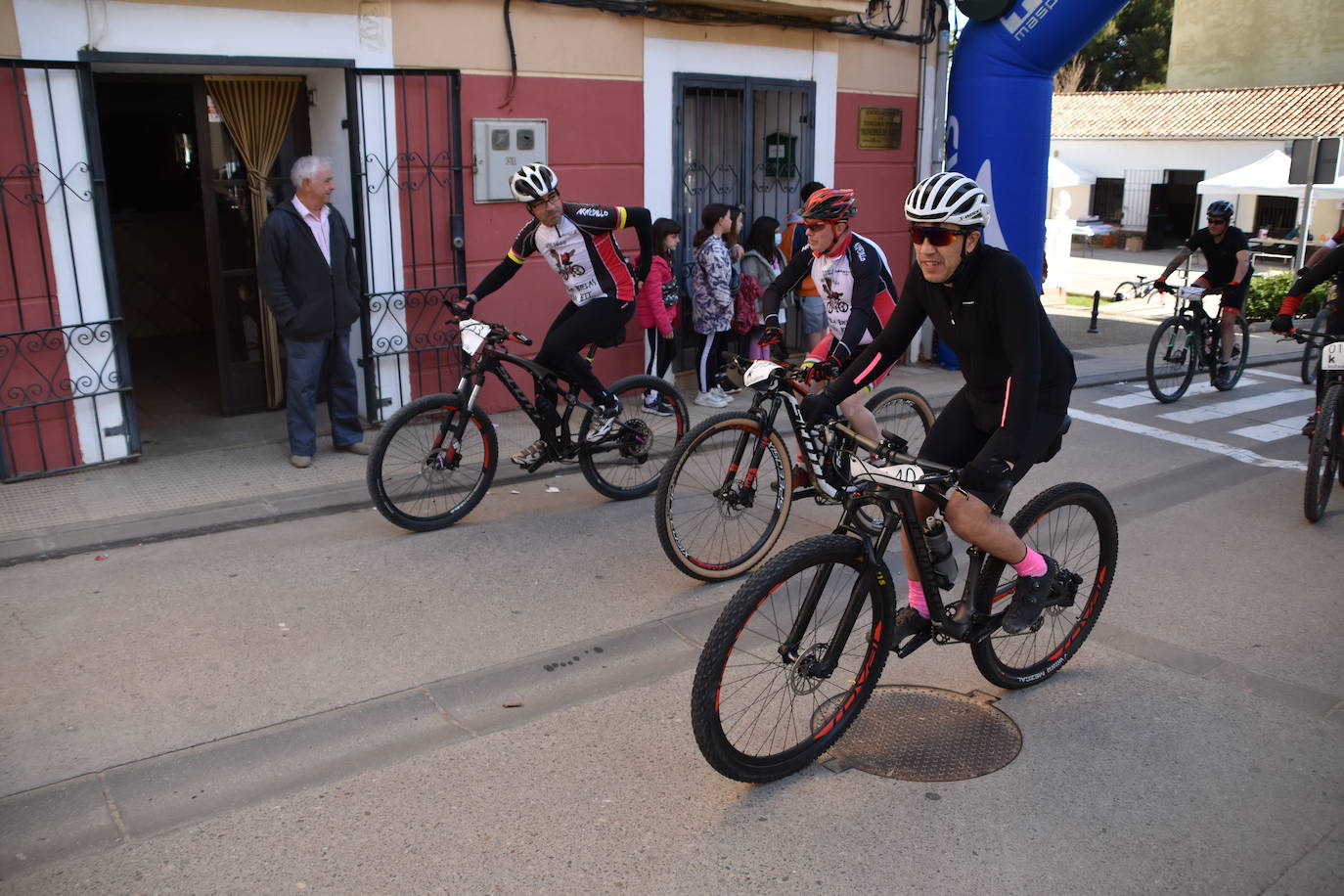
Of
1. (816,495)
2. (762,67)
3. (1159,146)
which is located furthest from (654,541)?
(1159,146)

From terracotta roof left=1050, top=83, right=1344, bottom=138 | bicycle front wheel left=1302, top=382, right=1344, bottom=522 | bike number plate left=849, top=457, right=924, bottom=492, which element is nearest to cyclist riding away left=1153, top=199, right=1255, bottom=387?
bicycle front wheel left=1302, top=382, right=1344, bottom=522

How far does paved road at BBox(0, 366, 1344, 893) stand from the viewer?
11.4 ft

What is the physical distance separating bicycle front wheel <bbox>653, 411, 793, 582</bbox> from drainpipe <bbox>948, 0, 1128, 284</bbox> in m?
6.03

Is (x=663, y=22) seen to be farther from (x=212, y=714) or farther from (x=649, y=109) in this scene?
(x=212, y=714)

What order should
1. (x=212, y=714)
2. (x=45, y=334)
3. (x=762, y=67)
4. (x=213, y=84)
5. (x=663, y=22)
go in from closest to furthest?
(x=212, y=714) < (x=45, y=334) < (x=213, y=84) < (x=663, y=22) < (x=762, y=67)

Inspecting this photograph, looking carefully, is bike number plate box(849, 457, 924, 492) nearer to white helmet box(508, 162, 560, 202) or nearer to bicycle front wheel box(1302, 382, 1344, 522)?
white helmet box(508, 162, 560, 202)

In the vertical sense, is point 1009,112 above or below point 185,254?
above

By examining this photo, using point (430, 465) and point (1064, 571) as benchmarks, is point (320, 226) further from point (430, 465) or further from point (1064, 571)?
point (1064, 571)

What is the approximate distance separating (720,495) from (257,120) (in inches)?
198

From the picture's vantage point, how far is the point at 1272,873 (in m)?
3.46

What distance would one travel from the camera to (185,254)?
1126 cm

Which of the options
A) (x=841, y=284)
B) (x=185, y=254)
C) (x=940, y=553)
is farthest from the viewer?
(x=185, y=254)

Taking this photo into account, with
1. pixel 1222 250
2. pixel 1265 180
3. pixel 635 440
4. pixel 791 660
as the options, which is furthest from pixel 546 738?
pixel 1265 180

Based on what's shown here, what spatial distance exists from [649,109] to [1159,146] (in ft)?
101
